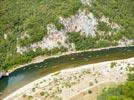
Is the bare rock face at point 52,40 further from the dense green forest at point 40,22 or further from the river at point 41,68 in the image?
the river at point 41,68

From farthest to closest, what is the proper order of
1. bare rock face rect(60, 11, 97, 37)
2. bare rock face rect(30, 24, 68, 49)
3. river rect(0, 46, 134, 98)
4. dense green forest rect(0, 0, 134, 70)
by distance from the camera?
bare rock face rect(60, 11, 97, 37) → bare rock face rect(30, 24, 68, 49) → dense green forest rect(0, 0, 134, 70) → river rect(0, 46, 134, 98)

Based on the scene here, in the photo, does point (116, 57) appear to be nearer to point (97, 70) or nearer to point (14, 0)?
point (97, 70)

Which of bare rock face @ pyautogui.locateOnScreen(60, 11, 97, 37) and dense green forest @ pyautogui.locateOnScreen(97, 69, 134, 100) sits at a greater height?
bare rock face @ pyautogui.locateOnScreen(60, 11, 97, 37)

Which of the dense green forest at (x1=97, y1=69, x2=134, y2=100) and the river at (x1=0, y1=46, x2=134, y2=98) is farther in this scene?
the river at (x1=0, y1=46, x2=134, y2=98)

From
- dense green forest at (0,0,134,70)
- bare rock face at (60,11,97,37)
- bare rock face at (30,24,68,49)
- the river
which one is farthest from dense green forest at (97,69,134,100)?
bare rock face at (60,11,97,37)

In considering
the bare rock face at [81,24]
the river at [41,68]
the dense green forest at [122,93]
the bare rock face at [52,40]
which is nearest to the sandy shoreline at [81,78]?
the river at [41,68]

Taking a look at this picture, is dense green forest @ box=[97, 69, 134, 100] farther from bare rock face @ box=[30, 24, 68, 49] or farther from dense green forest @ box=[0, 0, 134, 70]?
bare rock face @ box=[30, 24, 68, 49]

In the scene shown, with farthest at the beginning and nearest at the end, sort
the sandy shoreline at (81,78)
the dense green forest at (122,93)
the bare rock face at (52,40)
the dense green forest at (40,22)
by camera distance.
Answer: the bare rock face at (52,40)
the dense green forest at (40,22)
the sandy shoreline at (81,78)
the dense green forest at (122,93)
